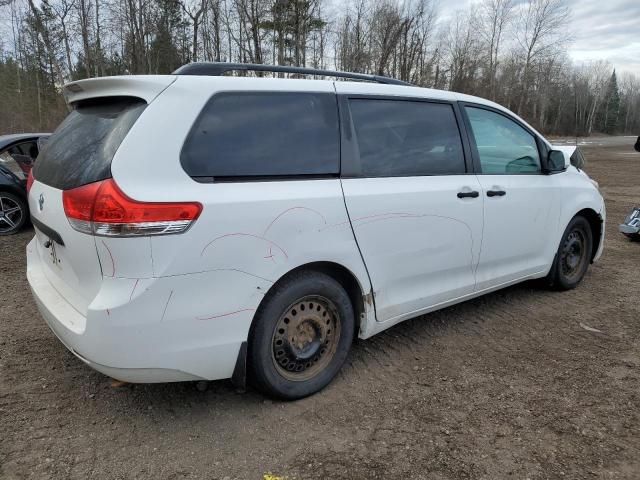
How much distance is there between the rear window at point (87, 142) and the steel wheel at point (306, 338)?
1222 mm

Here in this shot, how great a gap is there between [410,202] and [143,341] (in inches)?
71.4

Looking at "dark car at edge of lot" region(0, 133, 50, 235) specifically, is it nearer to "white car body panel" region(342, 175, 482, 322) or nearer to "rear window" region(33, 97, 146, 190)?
"rear window" region(33, 97, 146, 190)

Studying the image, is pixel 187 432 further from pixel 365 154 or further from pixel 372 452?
pixel 365 154

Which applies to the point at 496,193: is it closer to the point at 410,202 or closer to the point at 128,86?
the point at 410,202

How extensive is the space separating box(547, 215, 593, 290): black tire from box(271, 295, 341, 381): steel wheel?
2789mm

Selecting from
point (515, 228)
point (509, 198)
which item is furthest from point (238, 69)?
point (515, 228)

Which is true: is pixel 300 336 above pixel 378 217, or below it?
below

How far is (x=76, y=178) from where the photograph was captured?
2.46 metres

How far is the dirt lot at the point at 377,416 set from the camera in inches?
95.8

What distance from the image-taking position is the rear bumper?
90.2 inches

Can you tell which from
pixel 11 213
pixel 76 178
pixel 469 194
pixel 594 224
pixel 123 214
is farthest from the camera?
pixel 11 213

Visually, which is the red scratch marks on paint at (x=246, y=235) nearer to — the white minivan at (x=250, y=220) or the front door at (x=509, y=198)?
the white minivan at (x=250, y=220)

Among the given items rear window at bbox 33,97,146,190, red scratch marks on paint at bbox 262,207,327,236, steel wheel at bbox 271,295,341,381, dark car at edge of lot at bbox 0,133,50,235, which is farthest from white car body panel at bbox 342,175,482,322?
dark car at edge of lot at bbox 0,133,50,235

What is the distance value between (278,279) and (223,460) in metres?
0.92
